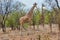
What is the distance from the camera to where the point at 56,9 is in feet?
6.16

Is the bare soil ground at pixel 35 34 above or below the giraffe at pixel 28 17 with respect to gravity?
below

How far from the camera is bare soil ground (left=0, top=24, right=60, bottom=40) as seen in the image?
1802mm

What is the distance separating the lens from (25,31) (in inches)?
73.0

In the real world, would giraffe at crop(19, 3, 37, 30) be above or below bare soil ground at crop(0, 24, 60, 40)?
above

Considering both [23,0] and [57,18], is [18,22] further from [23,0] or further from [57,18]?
[57,18]

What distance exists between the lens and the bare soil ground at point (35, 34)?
5.91ft

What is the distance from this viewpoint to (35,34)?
183 cm

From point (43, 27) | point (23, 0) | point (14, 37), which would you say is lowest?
point (14, 37)

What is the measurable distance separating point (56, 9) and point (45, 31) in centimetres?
32

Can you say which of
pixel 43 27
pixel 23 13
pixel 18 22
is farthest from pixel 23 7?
pixel 43 27

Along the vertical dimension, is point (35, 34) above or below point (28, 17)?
below

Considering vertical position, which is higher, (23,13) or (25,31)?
(23,13)

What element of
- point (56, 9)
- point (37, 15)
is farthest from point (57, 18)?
point (37, 15)

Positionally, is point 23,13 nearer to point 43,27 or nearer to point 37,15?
point 37,15
